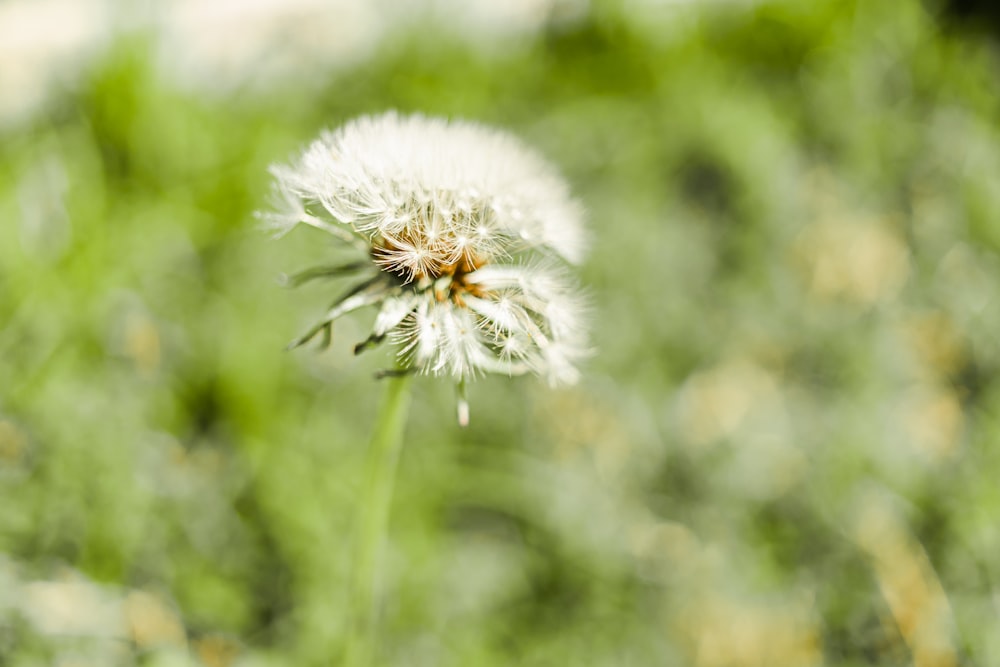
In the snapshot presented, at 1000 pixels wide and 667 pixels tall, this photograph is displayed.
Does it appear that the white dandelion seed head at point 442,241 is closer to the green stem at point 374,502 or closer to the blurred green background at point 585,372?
the green stem at point 374,502

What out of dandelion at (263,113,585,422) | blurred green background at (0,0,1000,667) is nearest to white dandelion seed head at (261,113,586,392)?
dandelion at (263,113,585,422)

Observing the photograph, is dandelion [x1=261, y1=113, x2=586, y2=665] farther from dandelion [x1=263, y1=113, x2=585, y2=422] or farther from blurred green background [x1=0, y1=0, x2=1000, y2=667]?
blurred green background [x1=0, y1=0, x2=1000, y2=667]

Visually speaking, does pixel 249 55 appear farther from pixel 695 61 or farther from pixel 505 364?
pixel 505 364

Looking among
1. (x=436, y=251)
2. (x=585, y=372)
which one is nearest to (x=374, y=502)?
(x=436, y=251)

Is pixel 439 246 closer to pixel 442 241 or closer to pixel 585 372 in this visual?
pixel 442 241

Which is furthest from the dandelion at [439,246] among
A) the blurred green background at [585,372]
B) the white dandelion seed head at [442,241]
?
the blurred green background at [585,372]
